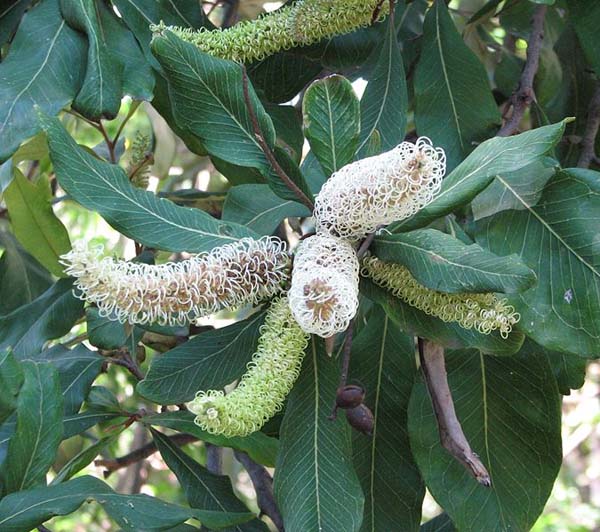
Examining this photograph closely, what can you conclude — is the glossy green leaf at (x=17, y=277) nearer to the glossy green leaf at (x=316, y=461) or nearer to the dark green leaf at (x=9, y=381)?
the dark green leaf at (x=9, y=381)

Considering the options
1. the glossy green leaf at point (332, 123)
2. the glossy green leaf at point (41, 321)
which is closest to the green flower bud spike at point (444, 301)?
the glossy green leaf at point (332, 123)

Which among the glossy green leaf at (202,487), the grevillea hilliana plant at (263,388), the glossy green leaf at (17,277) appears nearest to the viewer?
the grevillea hilliana plant at (263,388)

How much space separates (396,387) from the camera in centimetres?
127

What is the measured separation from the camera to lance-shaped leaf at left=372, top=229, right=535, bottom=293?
82 centimetres

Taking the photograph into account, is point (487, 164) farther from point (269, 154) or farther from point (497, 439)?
point (497, 439)

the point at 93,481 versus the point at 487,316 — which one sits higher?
the point at 487,316

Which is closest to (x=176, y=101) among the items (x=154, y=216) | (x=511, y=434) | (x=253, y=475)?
(x=154, y=216)

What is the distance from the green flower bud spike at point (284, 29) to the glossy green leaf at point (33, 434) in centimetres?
45

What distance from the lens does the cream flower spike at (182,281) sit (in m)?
0.81

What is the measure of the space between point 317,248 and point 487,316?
0.18m

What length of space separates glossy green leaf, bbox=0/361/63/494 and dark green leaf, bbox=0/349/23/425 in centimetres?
1

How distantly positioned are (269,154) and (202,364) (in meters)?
0.27

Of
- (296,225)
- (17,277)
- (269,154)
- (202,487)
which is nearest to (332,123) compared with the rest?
(269,154)

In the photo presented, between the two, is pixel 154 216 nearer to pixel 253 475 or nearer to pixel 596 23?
pixel 253 475
